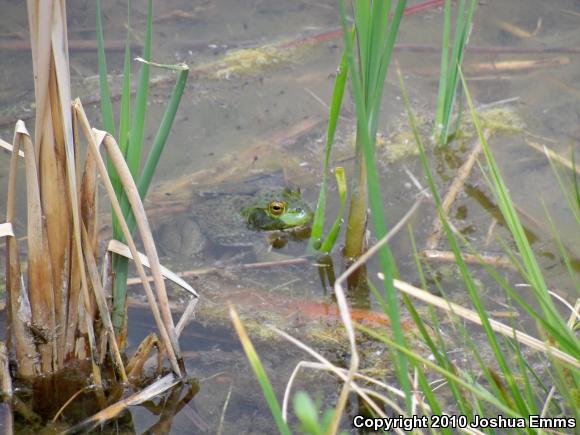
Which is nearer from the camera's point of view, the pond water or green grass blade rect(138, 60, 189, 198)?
green grass blade rect(138, 60, 189, 198)

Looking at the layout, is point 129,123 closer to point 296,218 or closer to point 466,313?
point 466,313

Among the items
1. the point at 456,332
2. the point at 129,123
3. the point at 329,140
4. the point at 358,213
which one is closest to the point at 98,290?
the point at 129,123

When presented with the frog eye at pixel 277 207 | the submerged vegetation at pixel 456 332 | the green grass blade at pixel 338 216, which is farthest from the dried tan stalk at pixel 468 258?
the frog eye at pixel 277 207

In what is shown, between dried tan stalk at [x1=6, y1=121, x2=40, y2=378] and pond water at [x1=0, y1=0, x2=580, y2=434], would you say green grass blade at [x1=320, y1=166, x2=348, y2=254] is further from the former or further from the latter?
dried tan stalk at [x1=6, y1=121, x2=40, y2=378]

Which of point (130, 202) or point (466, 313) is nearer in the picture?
point (466, 313)

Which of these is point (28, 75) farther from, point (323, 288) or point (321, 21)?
point (323, 288)

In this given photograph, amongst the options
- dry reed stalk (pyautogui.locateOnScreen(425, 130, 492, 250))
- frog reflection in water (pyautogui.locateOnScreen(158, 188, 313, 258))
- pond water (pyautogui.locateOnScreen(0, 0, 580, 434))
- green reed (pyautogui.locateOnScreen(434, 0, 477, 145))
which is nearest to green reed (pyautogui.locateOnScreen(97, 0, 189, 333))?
pond water (pyautogui.locateOnScreen(0, 0, 580, 434))

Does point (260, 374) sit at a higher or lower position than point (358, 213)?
higher
